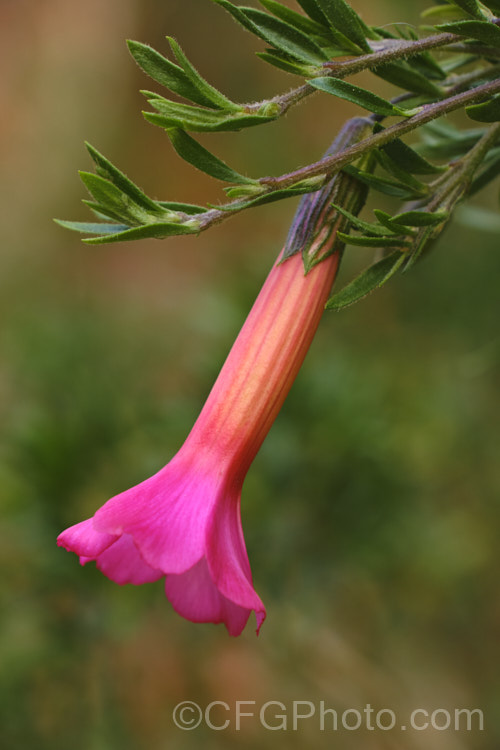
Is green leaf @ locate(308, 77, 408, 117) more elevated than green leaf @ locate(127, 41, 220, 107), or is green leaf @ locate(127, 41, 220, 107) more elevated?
green leaf @ locate(308, 77, 408, 117)

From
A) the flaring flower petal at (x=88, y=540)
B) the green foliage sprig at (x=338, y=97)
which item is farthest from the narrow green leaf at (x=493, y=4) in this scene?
the flaring flower petal at (x=88, y=540)

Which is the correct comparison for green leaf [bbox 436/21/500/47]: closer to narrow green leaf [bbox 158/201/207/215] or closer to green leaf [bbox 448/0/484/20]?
green leaf [bbox 448/0/484/20]

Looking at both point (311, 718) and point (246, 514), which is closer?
point (246, 514)

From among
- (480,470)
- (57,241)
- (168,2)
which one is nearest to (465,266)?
(480,470)

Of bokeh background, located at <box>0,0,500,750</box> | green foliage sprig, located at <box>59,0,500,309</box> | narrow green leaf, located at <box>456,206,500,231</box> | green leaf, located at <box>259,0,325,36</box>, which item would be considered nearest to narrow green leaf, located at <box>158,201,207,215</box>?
green foliage sprig, located at <box>59,0,500,309</box>

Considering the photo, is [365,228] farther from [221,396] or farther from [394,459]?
[394,459]

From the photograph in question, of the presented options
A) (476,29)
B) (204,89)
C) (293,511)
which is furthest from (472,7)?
(293,511)
